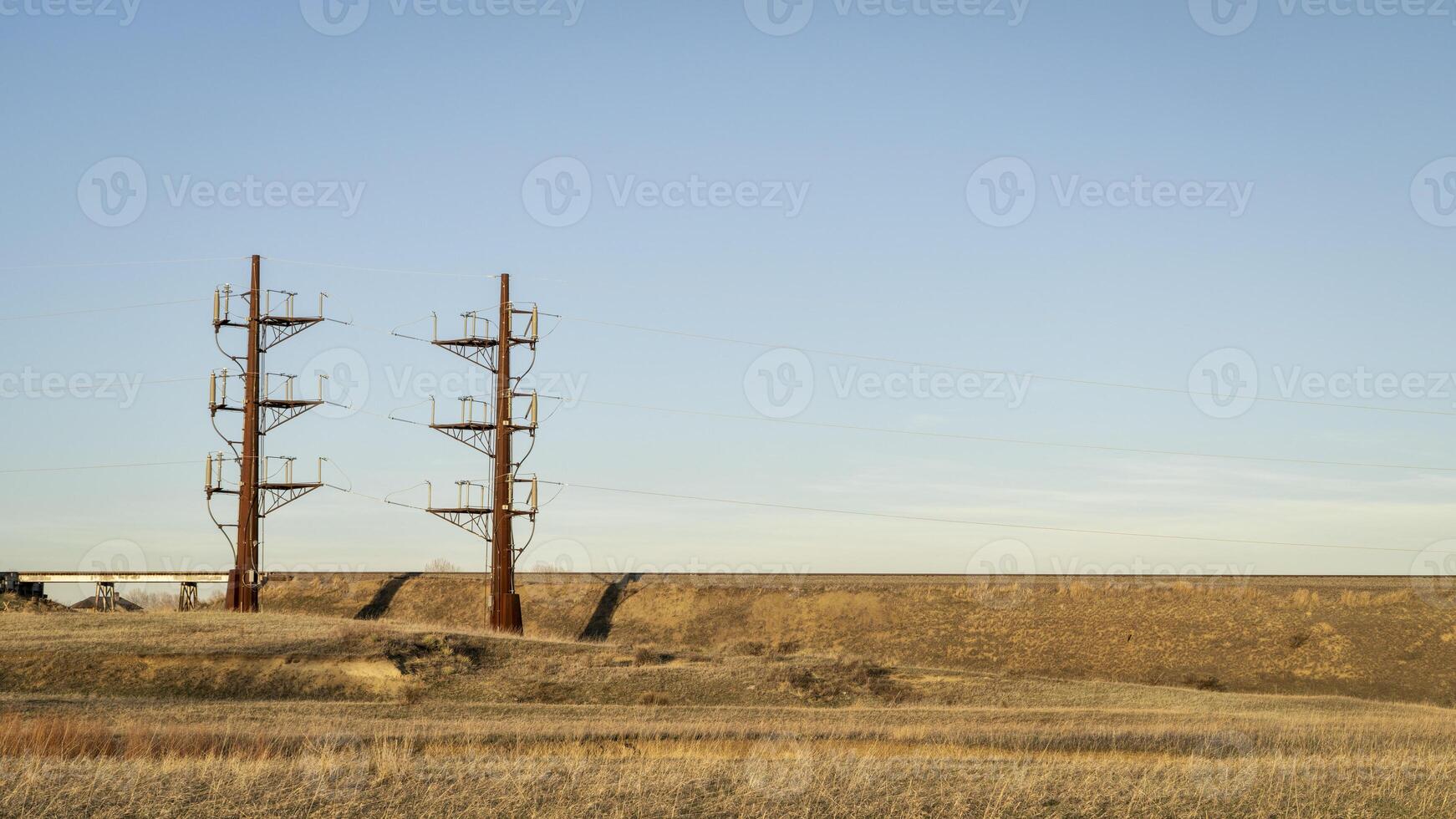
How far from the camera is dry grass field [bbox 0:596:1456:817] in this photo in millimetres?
15141

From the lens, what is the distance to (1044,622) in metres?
44.5

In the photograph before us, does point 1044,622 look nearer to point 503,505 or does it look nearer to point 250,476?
point 503,505

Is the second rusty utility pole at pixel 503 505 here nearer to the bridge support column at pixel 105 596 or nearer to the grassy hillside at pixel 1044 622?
the grassy hillside at pixel 1044 622

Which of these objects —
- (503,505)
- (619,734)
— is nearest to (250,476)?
(503,505)

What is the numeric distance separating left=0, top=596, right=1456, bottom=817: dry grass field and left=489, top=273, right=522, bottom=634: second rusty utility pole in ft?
15.8

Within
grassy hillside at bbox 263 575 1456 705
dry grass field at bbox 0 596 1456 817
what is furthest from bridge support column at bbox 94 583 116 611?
dry grass field at bbox 0 596 1456 817

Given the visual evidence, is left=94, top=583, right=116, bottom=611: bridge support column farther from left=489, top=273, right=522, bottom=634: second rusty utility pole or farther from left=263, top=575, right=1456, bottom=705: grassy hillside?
left=489, top=273, right=522, bottom=634: second rusty utility pole

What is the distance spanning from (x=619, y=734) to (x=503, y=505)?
75.1 feet

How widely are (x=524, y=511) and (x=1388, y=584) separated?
1218 inches

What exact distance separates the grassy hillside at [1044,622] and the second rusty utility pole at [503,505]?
455cm

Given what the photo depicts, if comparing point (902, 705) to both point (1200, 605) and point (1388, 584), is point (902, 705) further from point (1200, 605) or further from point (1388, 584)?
point (1388, 584)

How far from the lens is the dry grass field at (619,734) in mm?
15141

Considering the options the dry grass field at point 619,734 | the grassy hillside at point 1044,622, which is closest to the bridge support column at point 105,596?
the grassy hillside at point 1044,622

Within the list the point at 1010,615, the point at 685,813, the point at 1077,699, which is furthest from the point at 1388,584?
the point at 685,813
